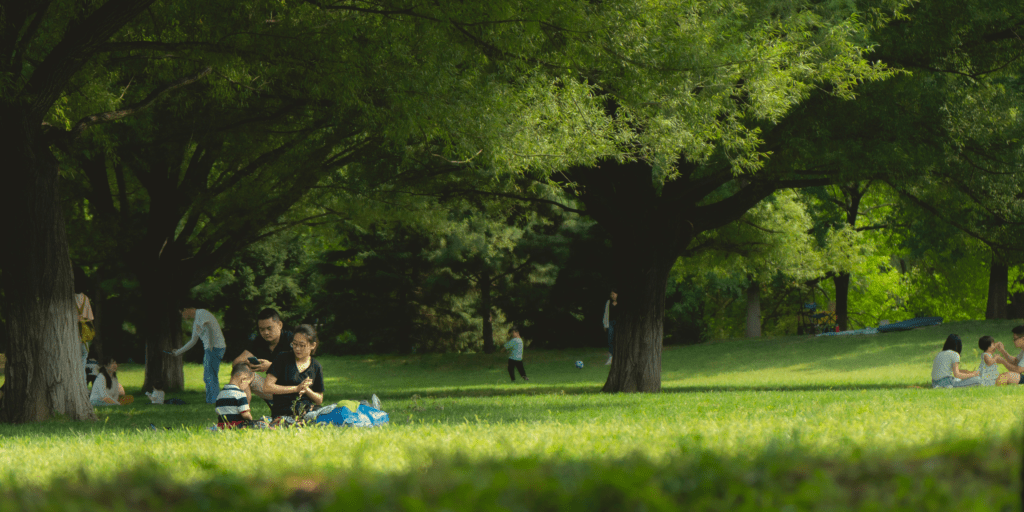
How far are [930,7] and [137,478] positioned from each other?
14406 mm

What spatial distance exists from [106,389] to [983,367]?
1618 centimetres

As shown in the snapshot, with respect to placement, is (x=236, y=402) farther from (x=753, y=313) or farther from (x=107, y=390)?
(x=753, y=313)

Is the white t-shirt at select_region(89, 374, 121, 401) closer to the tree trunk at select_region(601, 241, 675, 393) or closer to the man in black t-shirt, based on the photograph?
the man in black t-shirt

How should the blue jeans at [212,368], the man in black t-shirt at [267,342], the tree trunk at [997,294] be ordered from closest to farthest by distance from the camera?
the man in black t-shirt at [267,342] → the blue jeans at [212,368] → the tree trunk at [997,294]

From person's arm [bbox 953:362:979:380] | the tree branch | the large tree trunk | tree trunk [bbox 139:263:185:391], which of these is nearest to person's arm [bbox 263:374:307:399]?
the large tree trunk

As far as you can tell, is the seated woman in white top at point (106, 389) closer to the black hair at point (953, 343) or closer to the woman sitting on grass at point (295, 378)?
the woman sitting on grass at point (295, 378)

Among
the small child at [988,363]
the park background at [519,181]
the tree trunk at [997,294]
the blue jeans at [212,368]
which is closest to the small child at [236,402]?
the park background at [519,181]

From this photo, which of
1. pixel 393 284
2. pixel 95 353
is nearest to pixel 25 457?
pixel 95 353

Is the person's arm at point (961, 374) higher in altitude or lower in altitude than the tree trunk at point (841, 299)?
lower

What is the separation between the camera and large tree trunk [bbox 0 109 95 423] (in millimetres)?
11062

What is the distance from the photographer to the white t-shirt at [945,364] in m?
13.2

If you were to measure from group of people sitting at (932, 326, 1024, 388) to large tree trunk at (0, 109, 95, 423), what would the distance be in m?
13.2

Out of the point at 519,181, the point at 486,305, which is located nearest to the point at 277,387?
the point at 519,181

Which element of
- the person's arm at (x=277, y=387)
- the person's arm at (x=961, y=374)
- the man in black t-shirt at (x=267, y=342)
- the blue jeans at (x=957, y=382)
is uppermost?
the man in black t-shirt at (x=267, y=342)
